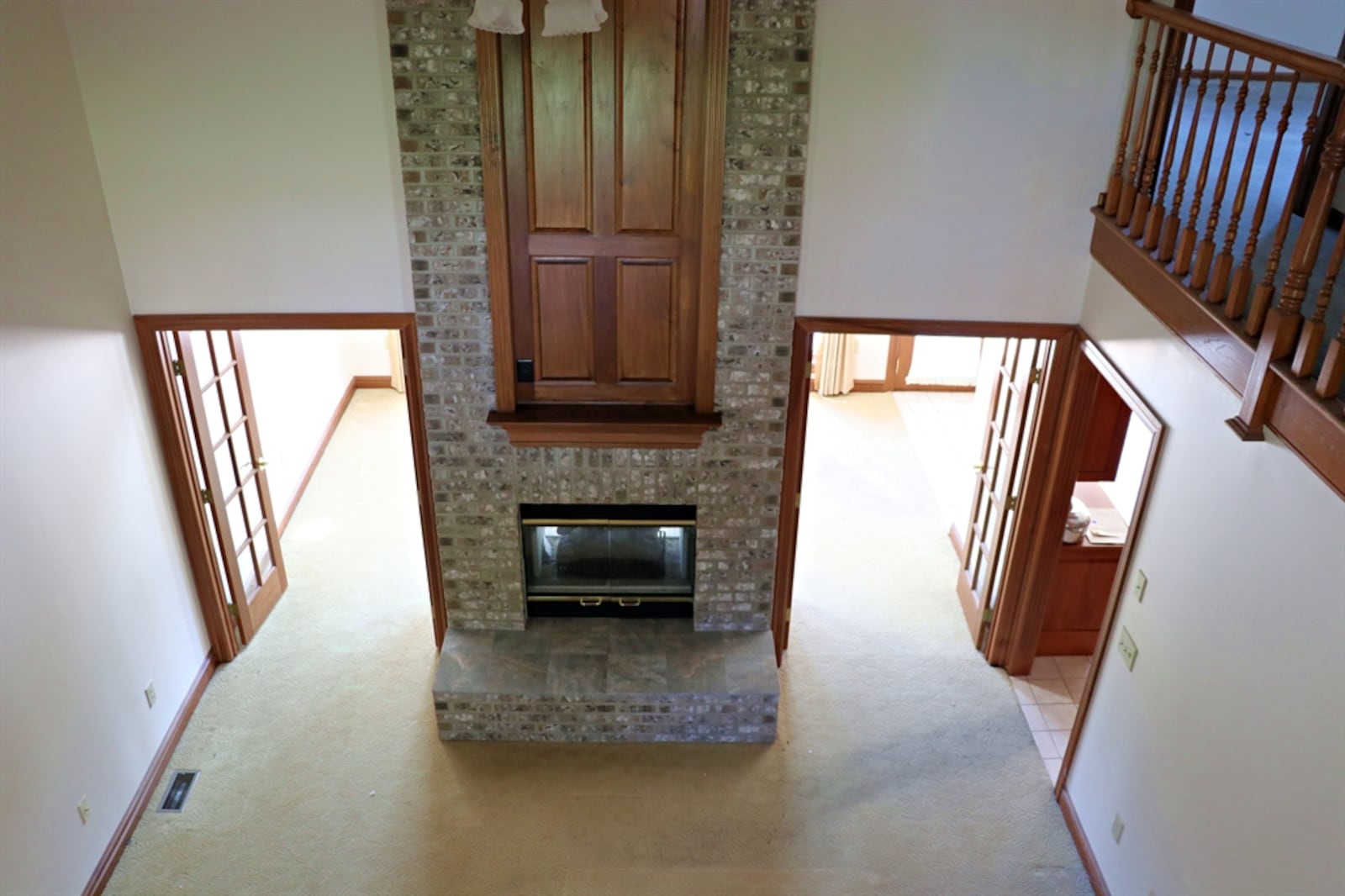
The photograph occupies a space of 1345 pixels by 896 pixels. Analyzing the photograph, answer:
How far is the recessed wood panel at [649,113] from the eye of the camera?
3.90 metres

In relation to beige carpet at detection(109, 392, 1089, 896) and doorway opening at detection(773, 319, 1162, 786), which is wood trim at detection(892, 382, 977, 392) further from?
beige carpet at detection(109, 392, 1089, 896)

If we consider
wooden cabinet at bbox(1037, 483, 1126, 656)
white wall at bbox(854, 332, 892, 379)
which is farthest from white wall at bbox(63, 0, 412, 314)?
white wall at bbox(854, 332, 892, 379)

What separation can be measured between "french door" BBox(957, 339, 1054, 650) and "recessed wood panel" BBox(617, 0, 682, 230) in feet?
6.28

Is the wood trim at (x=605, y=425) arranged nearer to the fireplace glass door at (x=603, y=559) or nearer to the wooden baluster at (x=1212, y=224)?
the fireplace glass door at (x=603, y=559)

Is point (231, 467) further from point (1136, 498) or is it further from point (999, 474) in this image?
point (1136, 498)

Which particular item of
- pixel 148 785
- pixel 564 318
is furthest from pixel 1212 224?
pixel 148 785

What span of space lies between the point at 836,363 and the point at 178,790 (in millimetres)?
5904

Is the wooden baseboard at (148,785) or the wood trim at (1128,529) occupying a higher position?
the wood trim at (1128,529)

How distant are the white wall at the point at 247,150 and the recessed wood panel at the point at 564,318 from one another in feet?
1.97

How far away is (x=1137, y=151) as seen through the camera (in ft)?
12.7

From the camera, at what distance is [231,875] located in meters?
→ 4.16

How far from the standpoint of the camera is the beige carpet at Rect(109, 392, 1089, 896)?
4.20m

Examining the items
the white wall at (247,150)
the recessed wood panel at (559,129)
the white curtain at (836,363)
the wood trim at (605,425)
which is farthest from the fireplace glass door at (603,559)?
the white curtain at (836,363)

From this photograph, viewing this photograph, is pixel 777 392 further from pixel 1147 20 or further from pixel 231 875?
pixel 231 875
